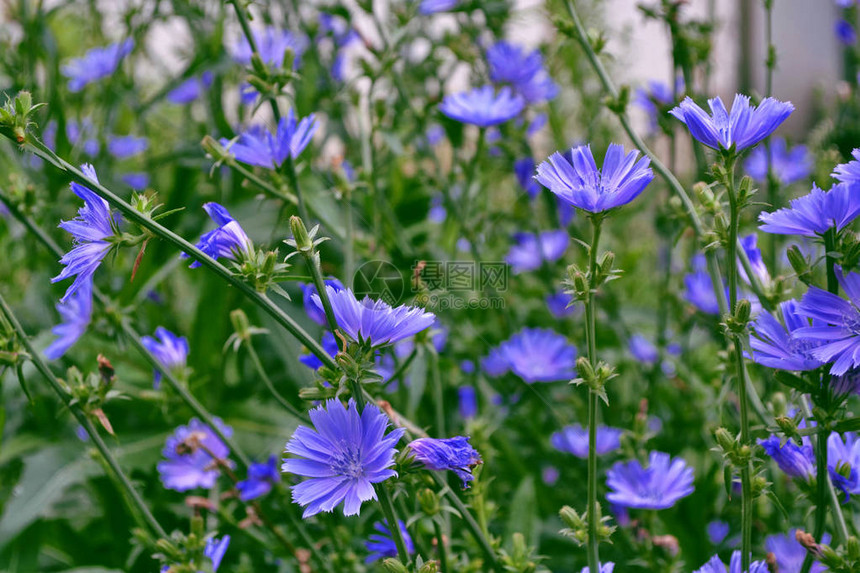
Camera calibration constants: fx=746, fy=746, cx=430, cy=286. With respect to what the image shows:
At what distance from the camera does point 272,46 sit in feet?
6.20

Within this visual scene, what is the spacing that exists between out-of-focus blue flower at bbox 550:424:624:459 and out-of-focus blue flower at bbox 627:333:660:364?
0.32 meters

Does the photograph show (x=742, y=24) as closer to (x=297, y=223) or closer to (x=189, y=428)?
(x=189, y=428)

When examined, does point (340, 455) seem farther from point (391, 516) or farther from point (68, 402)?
point (68, 402)

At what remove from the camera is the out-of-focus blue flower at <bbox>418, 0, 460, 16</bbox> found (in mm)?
1955

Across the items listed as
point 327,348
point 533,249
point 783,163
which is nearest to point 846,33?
point 783,163

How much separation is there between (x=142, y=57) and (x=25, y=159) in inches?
34.9

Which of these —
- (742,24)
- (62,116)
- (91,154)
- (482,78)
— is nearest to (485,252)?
(482,78)

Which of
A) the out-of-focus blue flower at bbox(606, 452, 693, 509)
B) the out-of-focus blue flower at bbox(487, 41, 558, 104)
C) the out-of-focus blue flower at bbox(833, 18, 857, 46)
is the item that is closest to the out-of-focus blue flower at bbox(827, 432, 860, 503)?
the out-of-focus blue flower at bbox(606, 452, 693, 509)

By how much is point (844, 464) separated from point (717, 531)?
698 mm

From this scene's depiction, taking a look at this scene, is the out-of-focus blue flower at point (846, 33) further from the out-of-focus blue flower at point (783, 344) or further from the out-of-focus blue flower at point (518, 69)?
the out-of-focus blue flower at point (783, 344)

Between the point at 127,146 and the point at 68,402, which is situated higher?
the point at 127,146

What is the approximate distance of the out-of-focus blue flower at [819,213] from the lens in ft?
2.58

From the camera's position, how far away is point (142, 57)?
281cm

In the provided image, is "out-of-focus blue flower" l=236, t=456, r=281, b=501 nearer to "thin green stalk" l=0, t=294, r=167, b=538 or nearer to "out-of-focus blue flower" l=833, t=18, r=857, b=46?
"thin green stalk" l=0, t=294, r=167, b=538
